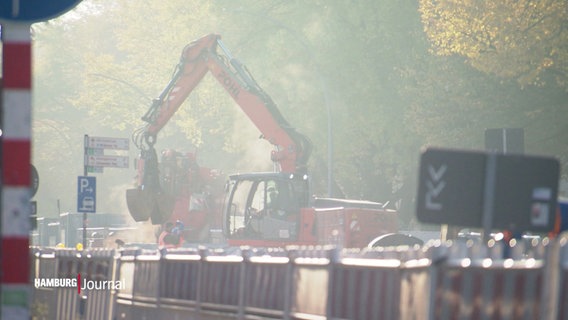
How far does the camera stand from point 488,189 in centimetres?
832

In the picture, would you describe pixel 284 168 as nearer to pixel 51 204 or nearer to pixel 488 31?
pixel 488 31

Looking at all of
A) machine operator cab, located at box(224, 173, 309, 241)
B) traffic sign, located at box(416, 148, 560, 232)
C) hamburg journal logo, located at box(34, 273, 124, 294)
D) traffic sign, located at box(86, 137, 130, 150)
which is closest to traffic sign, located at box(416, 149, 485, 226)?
traffic sign, located at box(416, 148, 560, 232)

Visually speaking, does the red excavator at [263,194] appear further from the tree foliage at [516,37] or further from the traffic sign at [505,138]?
the traffic sign at [505,138]

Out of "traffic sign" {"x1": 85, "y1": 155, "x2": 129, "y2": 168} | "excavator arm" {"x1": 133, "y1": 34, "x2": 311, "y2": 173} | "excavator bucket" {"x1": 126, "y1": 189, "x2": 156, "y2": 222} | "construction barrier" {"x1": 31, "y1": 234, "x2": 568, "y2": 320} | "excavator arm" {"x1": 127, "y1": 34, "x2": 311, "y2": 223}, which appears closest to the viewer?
"construction barrier" {"x1": 31, "y1": 234, "x2": 568, "y2": 320}

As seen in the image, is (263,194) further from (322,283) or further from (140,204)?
(322,283)

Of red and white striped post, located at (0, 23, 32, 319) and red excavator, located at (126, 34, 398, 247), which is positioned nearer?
red and white striped post, located at (0, 23, 32, 319)

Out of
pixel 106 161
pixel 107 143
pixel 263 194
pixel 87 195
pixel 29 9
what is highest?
pixel 29 9

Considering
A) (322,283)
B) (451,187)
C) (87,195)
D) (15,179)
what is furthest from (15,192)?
(87,195)

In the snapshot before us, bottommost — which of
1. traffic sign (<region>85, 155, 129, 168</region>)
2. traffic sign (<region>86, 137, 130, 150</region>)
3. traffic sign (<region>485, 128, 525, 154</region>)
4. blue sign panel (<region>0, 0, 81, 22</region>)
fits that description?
traffic sign (<region>85, 155, 129, 168</region>)

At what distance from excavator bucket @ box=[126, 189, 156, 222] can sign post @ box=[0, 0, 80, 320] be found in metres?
29.3

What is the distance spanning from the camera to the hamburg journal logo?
1958 centimetres

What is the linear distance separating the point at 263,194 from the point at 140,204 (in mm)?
3374

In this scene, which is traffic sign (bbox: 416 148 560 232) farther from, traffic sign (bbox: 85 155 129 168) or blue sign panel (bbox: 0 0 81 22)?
traffic sign (bbox: 85 155 129 168)

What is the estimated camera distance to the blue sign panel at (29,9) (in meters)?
6.54
